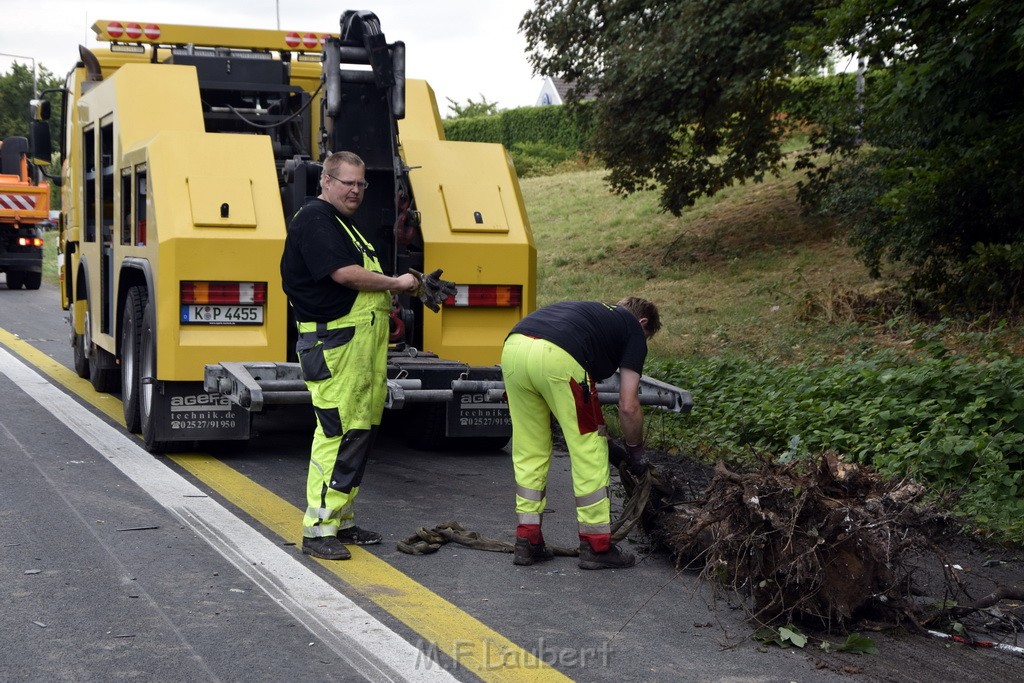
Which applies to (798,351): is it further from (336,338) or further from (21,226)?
(21,226)

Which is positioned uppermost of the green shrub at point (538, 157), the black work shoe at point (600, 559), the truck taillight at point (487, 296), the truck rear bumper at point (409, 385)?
the green shrub at point (538, 157)

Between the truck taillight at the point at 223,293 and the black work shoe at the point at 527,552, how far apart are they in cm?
265

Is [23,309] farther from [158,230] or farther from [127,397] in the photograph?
[158,230]

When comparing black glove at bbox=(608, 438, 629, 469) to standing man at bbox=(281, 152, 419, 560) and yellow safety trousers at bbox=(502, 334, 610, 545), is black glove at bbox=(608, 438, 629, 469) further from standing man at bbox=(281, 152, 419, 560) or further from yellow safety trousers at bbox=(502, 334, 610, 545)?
standing man at bbox=(281, 152, 419, 560)

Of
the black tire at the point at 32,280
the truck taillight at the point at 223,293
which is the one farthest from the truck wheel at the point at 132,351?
the black tire at the point at 32,280

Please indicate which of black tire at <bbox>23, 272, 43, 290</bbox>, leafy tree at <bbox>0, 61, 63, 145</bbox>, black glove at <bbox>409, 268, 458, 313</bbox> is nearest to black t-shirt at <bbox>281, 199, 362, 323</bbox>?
black glove at <bbox>409, 268, 458, 313</bbox>

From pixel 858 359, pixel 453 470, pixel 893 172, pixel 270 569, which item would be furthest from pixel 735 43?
pixel 270 569

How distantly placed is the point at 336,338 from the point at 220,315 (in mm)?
1917

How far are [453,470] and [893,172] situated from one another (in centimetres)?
546

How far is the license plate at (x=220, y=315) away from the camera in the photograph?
709cm

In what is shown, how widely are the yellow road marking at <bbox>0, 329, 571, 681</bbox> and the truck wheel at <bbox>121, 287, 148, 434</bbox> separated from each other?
87cm

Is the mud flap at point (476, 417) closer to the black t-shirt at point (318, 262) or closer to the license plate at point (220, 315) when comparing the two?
the license plate at point (220, 315)

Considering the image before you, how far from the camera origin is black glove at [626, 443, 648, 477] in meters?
5.43

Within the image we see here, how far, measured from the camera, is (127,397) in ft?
27.2
